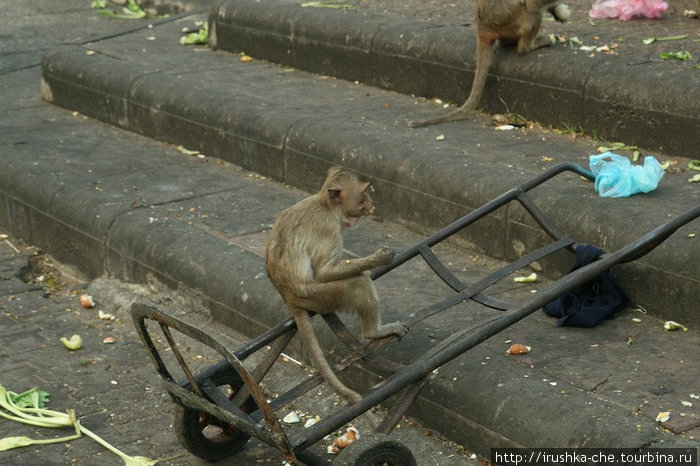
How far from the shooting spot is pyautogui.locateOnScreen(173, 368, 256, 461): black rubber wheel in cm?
435

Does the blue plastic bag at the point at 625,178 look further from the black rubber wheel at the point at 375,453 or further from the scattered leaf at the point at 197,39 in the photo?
the scattered leaf at the point at 197,39

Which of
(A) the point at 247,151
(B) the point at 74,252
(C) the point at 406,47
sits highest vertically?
(C) the point at 406,47

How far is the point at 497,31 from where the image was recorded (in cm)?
682

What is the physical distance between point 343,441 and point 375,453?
64 centimetres

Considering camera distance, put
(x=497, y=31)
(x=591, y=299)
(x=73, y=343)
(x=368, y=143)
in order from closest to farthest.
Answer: (x=591, y=299), (x=73, y=343), (x=368, y=143), (x=497, y=31)

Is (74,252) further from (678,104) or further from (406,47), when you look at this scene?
(678,104)

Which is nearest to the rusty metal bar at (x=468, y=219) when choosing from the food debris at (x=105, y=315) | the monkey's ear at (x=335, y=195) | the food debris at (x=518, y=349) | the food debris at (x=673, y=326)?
the monkey's ear at (x=335, y=195)

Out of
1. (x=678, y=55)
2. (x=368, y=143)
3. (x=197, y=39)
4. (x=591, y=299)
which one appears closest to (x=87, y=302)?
(x=368, y=143)

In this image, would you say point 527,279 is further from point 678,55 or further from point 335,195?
point 678,55

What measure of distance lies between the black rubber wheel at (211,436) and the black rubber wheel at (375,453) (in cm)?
77

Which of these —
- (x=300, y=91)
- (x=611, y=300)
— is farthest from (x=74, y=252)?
(x=611, y=300)

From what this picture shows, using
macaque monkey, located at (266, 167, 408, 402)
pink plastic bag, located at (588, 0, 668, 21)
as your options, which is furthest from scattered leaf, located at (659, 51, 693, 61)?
macaque monkey, located at (266, 167, 408, 402)

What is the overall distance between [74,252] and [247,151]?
1.23 metres

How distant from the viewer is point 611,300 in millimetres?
4863
